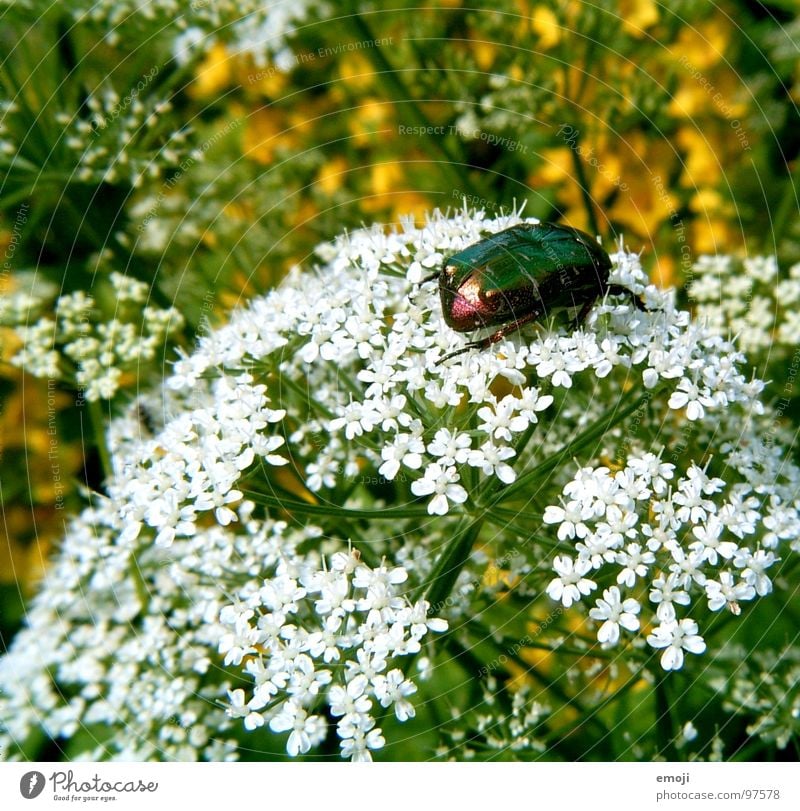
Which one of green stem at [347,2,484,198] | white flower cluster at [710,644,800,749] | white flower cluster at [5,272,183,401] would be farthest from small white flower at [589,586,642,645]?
green stem at [347,2,484,198]

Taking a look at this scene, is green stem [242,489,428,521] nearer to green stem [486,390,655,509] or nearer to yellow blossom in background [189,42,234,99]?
green stem [486,390,655,509]

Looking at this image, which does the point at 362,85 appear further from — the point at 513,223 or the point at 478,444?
the point at 478,444

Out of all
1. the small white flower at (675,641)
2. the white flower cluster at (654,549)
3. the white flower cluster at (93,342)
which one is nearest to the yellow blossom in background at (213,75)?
the white flower cluster at (93,342)

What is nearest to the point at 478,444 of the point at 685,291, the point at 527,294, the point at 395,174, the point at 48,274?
the point at 527,294

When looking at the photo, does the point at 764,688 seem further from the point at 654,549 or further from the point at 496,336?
the point at 496,336

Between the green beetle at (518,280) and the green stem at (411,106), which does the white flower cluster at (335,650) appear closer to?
the green beetle at (518,280)

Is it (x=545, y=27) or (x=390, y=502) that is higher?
(x=545, y=27)

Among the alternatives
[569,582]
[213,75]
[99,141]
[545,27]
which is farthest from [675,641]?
[213,75]
